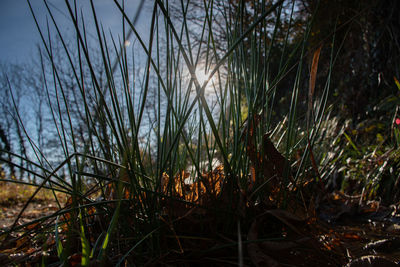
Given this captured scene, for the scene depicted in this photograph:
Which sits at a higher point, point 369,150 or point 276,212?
point 369,150

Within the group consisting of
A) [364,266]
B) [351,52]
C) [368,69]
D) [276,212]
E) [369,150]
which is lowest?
[364,266]

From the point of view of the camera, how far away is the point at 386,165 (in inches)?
50.6

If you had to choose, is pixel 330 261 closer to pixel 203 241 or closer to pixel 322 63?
pixel 203 241

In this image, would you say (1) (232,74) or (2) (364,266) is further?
(1) (232,74)

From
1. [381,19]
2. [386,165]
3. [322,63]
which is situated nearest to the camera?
[386,165]

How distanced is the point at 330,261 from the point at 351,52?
7.80ft

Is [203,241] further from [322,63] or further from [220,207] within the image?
[322,63]

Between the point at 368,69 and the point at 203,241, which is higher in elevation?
the point at 368,69

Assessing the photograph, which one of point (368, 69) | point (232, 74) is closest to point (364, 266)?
point (232, 74)

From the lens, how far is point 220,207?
498 mm

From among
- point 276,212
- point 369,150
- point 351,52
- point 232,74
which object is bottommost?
point 276,212

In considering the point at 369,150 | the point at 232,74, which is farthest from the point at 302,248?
the point at 369,150

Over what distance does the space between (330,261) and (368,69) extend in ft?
7.19

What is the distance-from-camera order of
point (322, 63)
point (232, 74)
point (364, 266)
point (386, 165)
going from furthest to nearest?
point (322, 63), point (386, 165), point (232, 74), point (364, 266)
